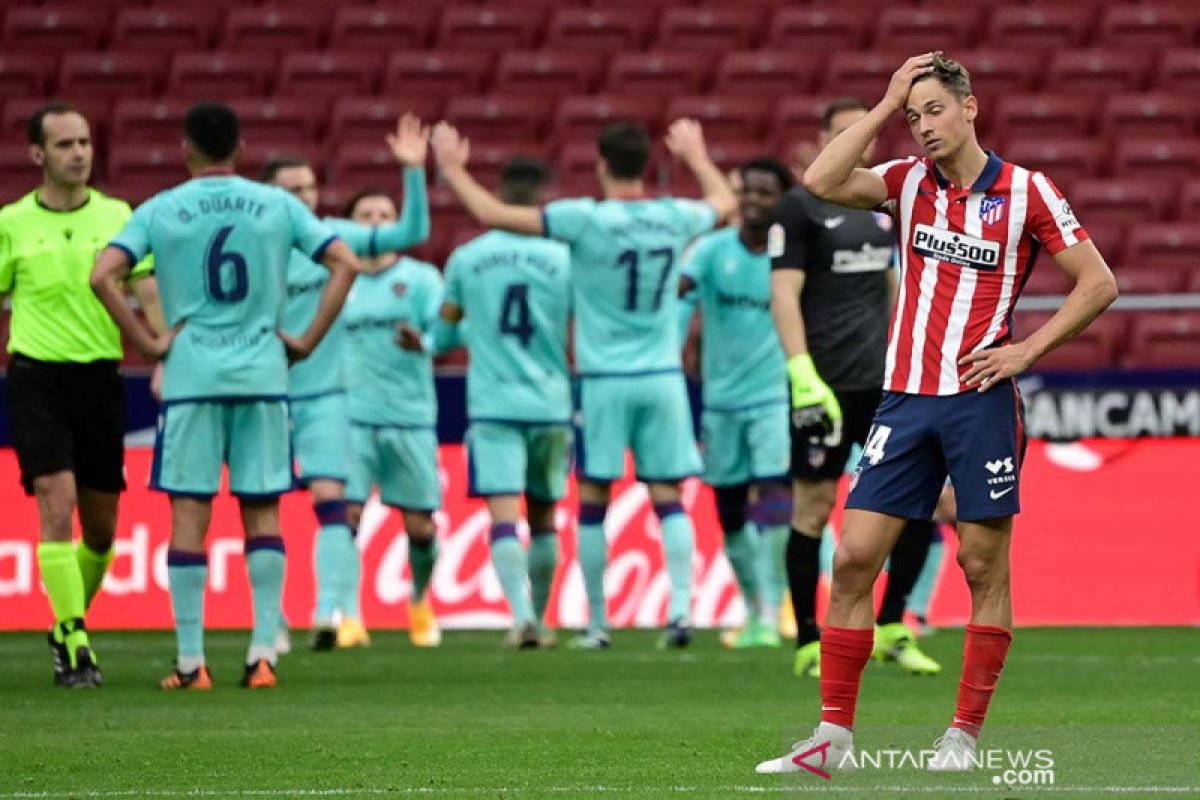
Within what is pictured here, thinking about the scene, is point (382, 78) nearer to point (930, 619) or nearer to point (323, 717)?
point (930, 619)

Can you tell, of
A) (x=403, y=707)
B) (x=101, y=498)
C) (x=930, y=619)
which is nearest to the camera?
(x=403, y=707)

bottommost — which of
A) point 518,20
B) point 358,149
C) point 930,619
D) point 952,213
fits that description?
point 930,619

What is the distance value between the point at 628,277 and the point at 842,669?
570 centimetres

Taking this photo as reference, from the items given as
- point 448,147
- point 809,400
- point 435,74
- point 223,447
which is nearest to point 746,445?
point 448,147

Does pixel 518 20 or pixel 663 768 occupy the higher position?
pixel 518 20

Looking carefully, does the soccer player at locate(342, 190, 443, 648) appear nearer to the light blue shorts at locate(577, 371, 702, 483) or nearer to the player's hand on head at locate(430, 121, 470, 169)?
the light blue shorts at locate(577, 371, 702, 483)

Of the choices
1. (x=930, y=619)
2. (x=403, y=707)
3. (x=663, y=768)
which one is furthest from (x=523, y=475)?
(x=663, y=768)

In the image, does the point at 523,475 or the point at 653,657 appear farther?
the point at 523,475

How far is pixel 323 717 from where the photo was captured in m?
8.23

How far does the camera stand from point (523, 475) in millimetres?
12336

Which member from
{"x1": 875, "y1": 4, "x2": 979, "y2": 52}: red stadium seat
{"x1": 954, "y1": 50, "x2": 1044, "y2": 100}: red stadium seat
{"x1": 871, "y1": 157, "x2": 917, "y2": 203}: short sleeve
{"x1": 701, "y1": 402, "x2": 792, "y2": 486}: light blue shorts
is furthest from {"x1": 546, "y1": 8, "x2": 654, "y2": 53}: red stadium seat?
{"x1": 871, "y1": 157, "x2": 917, "y2": 203}: short sleeve

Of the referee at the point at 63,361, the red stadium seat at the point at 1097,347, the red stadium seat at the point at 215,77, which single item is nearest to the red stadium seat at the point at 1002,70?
the red stadium seat at the point at 1097,347

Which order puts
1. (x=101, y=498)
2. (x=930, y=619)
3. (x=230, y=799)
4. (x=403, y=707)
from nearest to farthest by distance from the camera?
(x=230, y=799) < (x=403, y=707) < (x=101, y=498) < (x=930, y=619)

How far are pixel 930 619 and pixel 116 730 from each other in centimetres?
678
